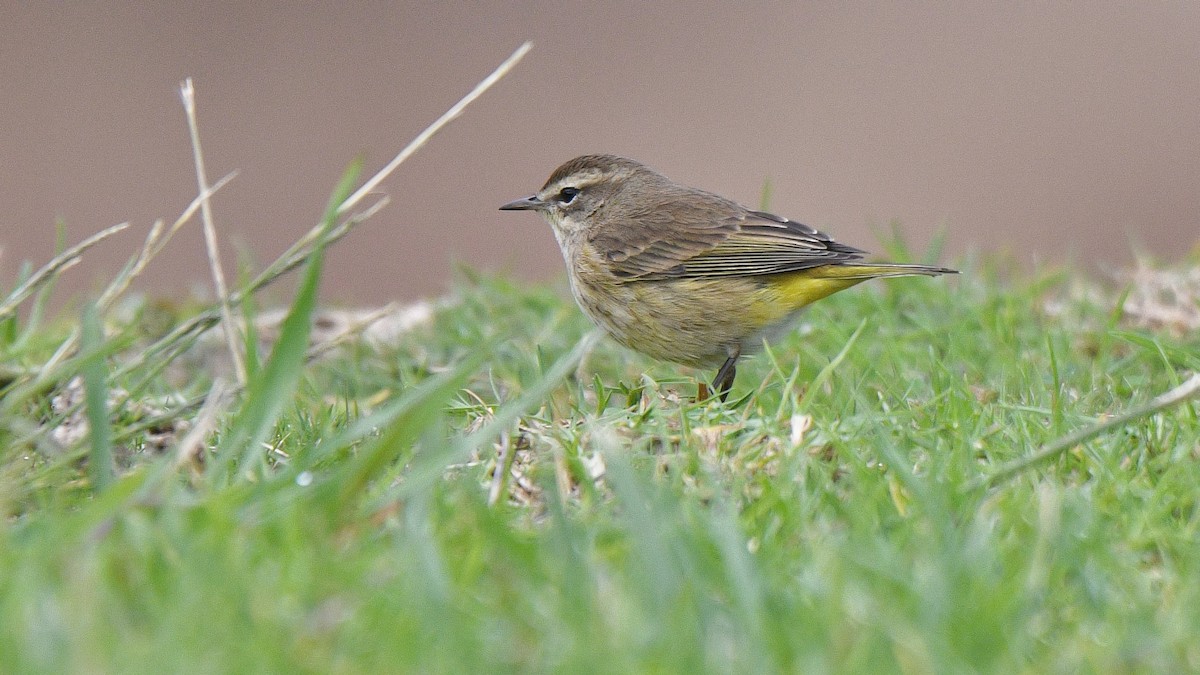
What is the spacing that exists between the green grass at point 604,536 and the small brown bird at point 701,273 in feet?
4.33

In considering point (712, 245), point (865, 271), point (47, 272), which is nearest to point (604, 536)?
point (47, 272)

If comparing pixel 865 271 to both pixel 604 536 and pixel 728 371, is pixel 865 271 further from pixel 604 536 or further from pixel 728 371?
pixel 604 536

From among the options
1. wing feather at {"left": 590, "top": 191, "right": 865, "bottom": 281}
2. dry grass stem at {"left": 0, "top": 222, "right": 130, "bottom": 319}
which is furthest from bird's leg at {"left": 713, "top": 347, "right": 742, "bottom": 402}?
dry grass stem at {"left": 0, "top": 222, "right": 130, "bottom": 319}

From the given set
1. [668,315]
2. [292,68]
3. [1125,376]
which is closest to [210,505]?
[668,315]

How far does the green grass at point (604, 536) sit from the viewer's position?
2.66m

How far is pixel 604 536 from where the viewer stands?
3328 mm

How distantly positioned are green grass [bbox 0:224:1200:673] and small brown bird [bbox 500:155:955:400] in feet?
4.33

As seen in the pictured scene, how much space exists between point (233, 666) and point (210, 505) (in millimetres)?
688

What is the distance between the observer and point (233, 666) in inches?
98.0

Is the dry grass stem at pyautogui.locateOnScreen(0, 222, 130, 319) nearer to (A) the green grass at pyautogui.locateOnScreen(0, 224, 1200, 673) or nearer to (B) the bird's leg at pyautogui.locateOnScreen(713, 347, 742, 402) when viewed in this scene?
(A) the green grass at pyautogui.locateOnScreen(0, 224, 1200, 673)

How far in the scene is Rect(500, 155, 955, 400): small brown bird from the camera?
6.25 metres

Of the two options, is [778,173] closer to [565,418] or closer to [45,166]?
[45,166]

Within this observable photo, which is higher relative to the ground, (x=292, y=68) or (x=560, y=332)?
(x=292, y=68)

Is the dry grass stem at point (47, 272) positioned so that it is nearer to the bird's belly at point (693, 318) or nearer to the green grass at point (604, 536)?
the green grass at point (604, 536)
